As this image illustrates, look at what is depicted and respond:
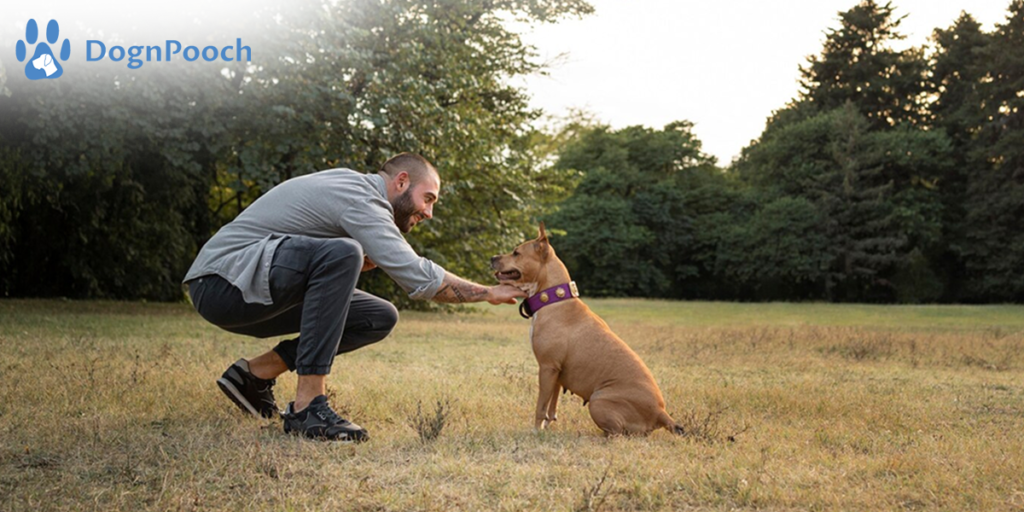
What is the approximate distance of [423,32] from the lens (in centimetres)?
1634

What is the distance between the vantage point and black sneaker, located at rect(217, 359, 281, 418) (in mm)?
5074

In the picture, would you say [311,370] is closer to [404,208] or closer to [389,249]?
[389,249]

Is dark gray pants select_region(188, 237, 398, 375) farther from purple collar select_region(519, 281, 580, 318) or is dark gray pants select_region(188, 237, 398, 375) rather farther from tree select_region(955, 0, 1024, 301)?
tree select_region(955, 0, 1024, 301)

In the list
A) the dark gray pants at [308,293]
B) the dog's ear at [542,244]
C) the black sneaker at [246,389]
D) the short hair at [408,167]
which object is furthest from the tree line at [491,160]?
the dog's ear at [542,244]

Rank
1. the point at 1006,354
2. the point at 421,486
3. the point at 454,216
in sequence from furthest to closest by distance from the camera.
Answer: the point at 454,216
the point at 1006,354
the point at 421,486

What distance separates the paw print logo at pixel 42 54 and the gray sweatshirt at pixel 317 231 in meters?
10.5

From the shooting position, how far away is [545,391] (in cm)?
485

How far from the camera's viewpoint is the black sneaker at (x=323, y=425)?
4457 mm

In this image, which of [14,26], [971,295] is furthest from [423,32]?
[971,295]

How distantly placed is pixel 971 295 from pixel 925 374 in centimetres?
3426

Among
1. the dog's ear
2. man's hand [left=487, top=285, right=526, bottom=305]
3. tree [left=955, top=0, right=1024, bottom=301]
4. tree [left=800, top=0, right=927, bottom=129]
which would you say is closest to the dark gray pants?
man's hand [left=487, top=285, right=526, bottom=305]

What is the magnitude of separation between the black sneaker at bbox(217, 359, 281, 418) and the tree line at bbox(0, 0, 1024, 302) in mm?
8424

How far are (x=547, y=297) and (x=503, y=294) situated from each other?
0.45 metres

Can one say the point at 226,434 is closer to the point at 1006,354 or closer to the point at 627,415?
the point at 627,415
